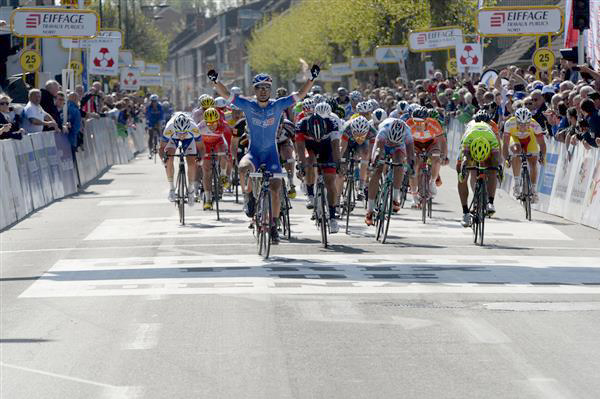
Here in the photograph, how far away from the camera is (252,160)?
16438mm

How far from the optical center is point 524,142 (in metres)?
22.4

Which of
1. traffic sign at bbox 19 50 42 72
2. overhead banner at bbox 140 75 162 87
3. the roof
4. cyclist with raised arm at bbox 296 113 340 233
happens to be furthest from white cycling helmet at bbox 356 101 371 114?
the roof

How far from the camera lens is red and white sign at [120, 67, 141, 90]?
62.1m

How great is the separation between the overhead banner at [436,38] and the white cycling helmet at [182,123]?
63.7 ft

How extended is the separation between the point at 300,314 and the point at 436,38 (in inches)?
1208

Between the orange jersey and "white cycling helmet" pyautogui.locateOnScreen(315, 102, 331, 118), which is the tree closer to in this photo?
the orange jersey

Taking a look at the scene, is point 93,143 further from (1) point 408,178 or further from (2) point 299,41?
(2) point 299,41

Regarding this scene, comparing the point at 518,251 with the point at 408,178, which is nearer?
the point at 518,251

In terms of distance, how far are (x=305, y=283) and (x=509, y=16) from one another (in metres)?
20.5

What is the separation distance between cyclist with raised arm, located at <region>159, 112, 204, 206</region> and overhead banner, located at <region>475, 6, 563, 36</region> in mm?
13051

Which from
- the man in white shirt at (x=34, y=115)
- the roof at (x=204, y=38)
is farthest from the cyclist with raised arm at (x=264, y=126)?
the roof at (x=204, y=38)

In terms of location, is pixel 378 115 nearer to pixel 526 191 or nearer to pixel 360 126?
pixel 360 126

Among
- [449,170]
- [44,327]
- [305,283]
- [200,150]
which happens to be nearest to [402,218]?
[200,150]

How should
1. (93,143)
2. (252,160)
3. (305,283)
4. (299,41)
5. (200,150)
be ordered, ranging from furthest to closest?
1. (299,41)
2. (93,143)
3. (200,150)
4. (252,160)
5. (305,283)
